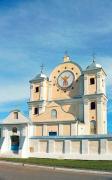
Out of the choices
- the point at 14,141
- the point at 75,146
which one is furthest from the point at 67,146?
the point at 14,141

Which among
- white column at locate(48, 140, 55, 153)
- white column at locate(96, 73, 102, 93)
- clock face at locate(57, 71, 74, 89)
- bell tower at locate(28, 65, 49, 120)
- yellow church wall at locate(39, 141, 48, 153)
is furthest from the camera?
bell tower at locate(28, 65, 49, 120)

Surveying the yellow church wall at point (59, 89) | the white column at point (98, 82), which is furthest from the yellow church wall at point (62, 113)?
the white column at point (98, 82)

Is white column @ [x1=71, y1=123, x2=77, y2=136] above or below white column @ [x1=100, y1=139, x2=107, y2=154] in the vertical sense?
above

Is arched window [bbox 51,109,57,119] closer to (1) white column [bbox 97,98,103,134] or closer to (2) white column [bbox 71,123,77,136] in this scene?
(2) white column [bbox 71,123,77,136]

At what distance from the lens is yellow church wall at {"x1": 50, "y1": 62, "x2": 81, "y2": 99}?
47.8 metres

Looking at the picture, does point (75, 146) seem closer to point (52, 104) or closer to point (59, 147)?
point (59, 147)

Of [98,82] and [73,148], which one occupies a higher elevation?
[98,82]

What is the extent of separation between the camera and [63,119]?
43.4 metres

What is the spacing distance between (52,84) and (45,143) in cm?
1380

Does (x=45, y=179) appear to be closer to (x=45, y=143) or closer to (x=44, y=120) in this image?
(x=45, y=143)

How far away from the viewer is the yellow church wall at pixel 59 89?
4778cm

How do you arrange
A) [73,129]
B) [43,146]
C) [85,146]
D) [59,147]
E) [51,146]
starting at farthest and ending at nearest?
[73,129] < [43,146] < [51,146] < [59,147] < [85,146]

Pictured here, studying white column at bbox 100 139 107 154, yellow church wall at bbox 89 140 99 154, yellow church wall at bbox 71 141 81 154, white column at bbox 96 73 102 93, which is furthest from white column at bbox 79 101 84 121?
white column at bbox 100 139 107 154

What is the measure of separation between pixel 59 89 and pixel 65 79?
171 cm
